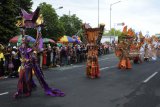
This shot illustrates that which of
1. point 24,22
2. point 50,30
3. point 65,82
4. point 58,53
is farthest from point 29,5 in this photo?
point 24,22

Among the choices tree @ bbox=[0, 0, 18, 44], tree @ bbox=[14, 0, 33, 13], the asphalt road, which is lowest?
the asphalt road

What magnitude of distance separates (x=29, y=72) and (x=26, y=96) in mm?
846

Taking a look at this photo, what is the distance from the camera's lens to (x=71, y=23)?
7619 cm

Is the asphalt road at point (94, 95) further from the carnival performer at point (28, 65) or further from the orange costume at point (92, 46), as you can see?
the orange costume at point (92, 46)

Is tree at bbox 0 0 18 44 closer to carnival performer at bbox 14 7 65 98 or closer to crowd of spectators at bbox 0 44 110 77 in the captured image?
crowd of spectators at bbox 0 44 110 77

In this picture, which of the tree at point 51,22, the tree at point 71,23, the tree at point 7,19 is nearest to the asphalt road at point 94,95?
the tree at point 7,19

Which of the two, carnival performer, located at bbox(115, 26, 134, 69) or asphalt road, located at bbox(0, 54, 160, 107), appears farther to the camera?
carnival performer, located at bbox(115, 26, 134, 69)

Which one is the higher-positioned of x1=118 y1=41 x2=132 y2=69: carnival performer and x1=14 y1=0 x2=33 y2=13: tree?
x1=14 y1=0 x2=33 y2=13: tree

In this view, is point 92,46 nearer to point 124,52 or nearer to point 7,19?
point 124,52

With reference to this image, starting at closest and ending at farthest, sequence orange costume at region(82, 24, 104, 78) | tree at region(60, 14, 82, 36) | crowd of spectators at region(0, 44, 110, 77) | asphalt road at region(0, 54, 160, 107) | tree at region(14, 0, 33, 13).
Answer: asphalt road at region(0, 54, 160, 107)
orange costume at region(82, 24, 104, 78)
crowd of spectators at region(0, 44, 110, 77)
tree at region(14, 0, 33, 13)
tree at region(60, 14, 82, 36)

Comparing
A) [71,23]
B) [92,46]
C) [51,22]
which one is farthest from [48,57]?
[71,23]

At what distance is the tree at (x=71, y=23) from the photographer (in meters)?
71.7

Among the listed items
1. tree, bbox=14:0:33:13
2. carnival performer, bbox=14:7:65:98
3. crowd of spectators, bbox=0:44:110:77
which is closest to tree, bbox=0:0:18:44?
crowd of spectators, bbox=0:44:110:77

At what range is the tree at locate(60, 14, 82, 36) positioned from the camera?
2824 inches
